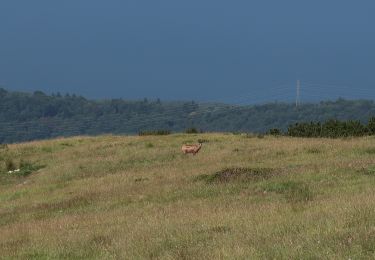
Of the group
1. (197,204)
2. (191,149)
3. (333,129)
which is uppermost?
(197,204)

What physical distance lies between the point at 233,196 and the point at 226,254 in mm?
7622

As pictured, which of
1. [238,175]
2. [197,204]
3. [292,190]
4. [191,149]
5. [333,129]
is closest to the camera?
[197,204]

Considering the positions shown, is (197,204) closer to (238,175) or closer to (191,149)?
(238,175)

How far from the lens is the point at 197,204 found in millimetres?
16141

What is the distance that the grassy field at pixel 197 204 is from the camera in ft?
32.9

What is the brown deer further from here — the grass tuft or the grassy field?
the grass tuft

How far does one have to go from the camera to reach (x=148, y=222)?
45.3 ft

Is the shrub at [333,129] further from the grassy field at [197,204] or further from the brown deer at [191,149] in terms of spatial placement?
the brown deer at [191,149]

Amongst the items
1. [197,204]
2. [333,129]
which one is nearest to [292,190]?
[197,204]

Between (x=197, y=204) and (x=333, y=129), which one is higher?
(x=197, y=204)

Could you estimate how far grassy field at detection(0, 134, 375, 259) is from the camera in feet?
32.9

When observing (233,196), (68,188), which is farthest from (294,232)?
(68,188)

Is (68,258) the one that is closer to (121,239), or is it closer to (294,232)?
(121,239)

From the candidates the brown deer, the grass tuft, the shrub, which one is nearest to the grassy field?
the grass tuft
